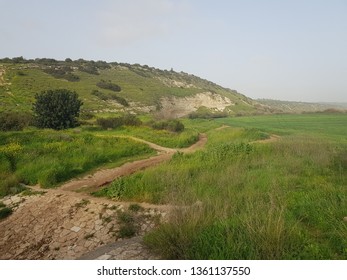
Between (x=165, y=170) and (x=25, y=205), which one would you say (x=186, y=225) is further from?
(x=25, y=205)

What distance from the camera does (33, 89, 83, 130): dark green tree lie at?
28047 mm

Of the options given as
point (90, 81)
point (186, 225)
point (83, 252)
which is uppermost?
point (90, 81)

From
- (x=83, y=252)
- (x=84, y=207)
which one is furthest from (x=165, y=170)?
(x=83, y=252)

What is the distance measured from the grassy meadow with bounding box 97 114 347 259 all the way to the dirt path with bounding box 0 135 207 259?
0.62 m

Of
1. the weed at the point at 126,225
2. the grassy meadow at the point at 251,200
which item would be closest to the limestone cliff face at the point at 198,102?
the grassy meadow at the point at 251,200

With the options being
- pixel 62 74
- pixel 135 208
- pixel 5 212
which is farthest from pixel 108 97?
pixel 135 208

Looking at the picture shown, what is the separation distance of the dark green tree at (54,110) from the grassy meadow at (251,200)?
1852 centimetres

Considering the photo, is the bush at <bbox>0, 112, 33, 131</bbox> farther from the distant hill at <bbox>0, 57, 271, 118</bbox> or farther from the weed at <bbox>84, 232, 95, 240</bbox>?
the weed at <bbox>84, 232, 95, 240</bbox>

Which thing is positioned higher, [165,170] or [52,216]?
[165,170]

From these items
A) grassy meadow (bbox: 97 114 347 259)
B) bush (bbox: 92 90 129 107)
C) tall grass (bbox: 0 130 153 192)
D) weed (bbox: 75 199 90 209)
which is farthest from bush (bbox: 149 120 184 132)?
bush (bbox: 92 90 129 107)

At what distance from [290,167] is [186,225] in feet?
22.6

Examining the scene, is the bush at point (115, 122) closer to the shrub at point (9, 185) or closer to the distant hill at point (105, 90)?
the distant hill at point (105, 90)
